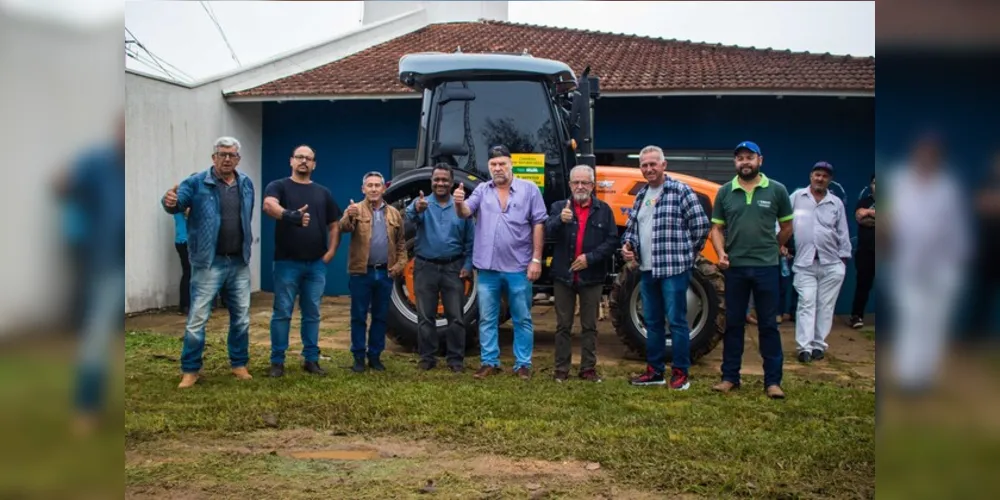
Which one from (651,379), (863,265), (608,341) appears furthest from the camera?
(863,265)

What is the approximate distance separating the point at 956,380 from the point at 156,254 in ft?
27.8

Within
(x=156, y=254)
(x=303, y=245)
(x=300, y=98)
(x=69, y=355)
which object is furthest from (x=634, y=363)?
(x=300, y=98)

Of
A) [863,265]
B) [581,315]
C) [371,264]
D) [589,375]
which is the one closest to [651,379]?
[589,375]

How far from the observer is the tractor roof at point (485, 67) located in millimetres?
6805

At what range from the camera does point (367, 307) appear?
6.25 meters

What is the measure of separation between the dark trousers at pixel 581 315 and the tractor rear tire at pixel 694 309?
0.65 m

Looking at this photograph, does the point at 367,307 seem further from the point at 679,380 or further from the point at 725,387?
the point at 725,387

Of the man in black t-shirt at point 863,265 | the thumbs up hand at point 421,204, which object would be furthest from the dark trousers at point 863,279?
the thumbs up hand at point 421,204

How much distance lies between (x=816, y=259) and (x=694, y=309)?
144 cm

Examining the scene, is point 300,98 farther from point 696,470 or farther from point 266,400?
point 696,470

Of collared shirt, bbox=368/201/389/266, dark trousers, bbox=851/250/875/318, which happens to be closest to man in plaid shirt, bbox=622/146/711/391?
collared shirt, bbox=368/201/389/266

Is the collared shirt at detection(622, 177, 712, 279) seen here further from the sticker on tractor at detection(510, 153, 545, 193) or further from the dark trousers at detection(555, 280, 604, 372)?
the sticker on tractor at detection(510, 153, 545, 193)

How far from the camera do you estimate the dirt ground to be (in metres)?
6.69

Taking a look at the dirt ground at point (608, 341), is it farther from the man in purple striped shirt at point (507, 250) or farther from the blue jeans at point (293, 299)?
the blue jeans at point (293, 299)
